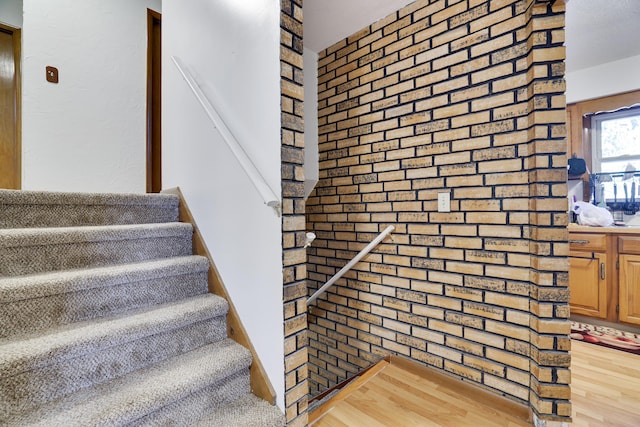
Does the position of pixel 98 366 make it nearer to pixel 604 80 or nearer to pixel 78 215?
pixel 78 215

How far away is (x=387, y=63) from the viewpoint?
2.00 metres

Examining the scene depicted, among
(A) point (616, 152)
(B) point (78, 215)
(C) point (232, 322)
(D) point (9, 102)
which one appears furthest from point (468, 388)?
(D) point (9, 102)

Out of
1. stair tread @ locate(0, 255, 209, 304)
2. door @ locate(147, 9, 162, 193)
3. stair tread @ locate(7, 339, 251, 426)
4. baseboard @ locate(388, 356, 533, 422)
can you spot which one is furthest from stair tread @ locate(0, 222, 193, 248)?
baseboard @ locate(388, 356, 533, 422)

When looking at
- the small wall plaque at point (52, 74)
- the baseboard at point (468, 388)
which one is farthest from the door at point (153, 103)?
the baseboard at point (468, 388)

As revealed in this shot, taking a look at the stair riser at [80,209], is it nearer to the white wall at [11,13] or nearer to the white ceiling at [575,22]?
the white ceiling at [575,22]

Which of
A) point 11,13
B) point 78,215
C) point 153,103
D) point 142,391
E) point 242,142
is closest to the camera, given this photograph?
point 142,391

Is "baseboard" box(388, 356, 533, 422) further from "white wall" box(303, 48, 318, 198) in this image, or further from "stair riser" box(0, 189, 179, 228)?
"stair riser" box(0, 189, 179, 228)

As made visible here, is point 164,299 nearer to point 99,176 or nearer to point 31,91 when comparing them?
point 99,176

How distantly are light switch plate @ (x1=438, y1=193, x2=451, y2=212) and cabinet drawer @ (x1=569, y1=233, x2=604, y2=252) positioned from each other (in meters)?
1.68

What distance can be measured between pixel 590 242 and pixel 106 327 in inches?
142

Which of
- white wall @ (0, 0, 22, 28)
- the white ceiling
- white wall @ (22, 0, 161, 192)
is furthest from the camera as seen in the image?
white wall @ (0, 0, 22, 28)

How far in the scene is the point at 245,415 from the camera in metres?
1.16

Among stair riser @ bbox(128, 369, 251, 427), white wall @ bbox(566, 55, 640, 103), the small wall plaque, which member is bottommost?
stair riser @ bbox(128, 369, 251, 427)

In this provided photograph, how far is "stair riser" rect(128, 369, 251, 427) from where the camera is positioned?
3.41ft
